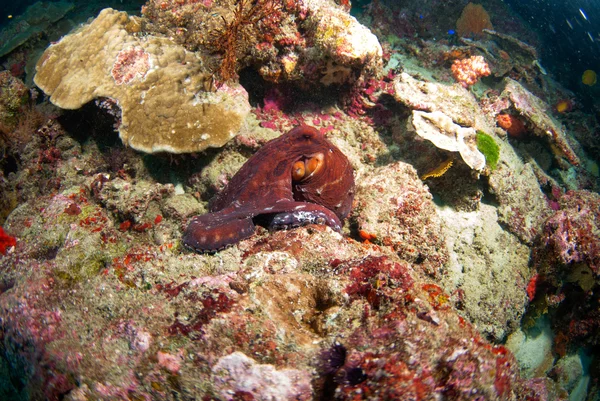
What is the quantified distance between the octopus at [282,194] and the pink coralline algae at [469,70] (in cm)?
573

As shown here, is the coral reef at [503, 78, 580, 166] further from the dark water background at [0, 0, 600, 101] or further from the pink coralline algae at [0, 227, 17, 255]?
the pink coralline algae at [0, 227, 17, 255]

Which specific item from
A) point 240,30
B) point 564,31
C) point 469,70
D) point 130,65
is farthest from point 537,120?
point 564,31

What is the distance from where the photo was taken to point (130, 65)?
193 inches

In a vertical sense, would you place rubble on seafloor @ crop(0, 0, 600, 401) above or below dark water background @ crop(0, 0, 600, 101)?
below

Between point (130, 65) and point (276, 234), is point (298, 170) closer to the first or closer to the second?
point (276, 234)

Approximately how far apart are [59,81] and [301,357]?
19.8 ft

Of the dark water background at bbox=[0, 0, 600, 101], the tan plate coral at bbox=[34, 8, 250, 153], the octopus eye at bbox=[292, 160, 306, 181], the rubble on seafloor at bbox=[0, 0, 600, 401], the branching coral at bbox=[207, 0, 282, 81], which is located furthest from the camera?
the dark water background at bbox=[0, 0, 600, 101]

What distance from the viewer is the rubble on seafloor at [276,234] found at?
189 centimetres

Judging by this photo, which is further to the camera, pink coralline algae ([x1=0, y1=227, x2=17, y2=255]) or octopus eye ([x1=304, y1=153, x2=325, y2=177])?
octopus eye ([x1=304, y1=153, x2=325, y2=177])

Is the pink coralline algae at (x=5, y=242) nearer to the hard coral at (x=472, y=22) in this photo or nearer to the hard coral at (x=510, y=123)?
the hard coral at (x=510, y=123)


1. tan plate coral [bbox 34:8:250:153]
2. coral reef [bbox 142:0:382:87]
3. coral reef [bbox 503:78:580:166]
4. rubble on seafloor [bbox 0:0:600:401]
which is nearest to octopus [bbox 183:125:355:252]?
rubble on seafloor [bbox 0:0:600:401]

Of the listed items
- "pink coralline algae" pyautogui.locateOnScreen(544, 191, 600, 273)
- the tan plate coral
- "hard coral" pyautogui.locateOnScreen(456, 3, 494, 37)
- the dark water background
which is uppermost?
the dark water background

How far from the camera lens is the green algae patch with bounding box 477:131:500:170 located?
5.29m

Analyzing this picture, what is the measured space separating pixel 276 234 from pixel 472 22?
12.8m
